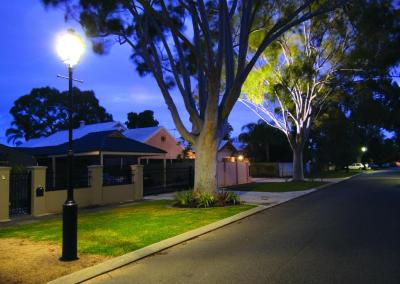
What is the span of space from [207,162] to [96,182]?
473 centimetres

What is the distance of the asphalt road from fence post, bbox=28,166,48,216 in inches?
272

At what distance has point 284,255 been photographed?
26.6 feet

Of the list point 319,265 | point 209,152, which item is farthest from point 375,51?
point 319,265

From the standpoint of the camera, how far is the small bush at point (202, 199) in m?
16.5

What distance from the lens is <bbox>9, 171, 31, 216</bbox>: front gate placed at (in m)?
14.4

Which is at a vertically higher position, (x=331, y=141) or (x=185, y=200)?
(x=331, y=141)

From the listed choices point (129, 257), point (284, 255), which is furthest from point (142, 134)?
point (284, 255)

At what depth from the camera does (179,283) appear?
647 centimetres

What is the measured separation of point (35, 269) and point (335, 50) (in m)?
26.6

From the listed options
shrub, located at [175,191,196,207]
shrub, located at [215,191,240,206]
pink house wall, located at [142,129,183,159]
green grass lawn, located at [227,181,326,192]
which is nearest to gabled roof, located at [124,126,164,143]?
pink house wall, located at [142,129,183,159]

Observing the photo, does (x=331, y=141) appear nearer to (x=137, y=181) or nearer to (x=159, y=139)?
(x=159, y=139)

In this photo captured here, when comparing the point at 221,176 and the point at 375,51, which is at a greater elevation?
the point at 375,51

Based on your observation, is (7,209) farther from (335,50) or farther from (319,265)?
(335,50)

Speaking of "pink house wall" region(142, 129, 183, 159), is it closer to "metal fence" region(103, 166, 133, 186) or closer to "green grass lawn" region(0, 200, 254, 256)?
"metal fence" region(103, 166, 133, 186)
